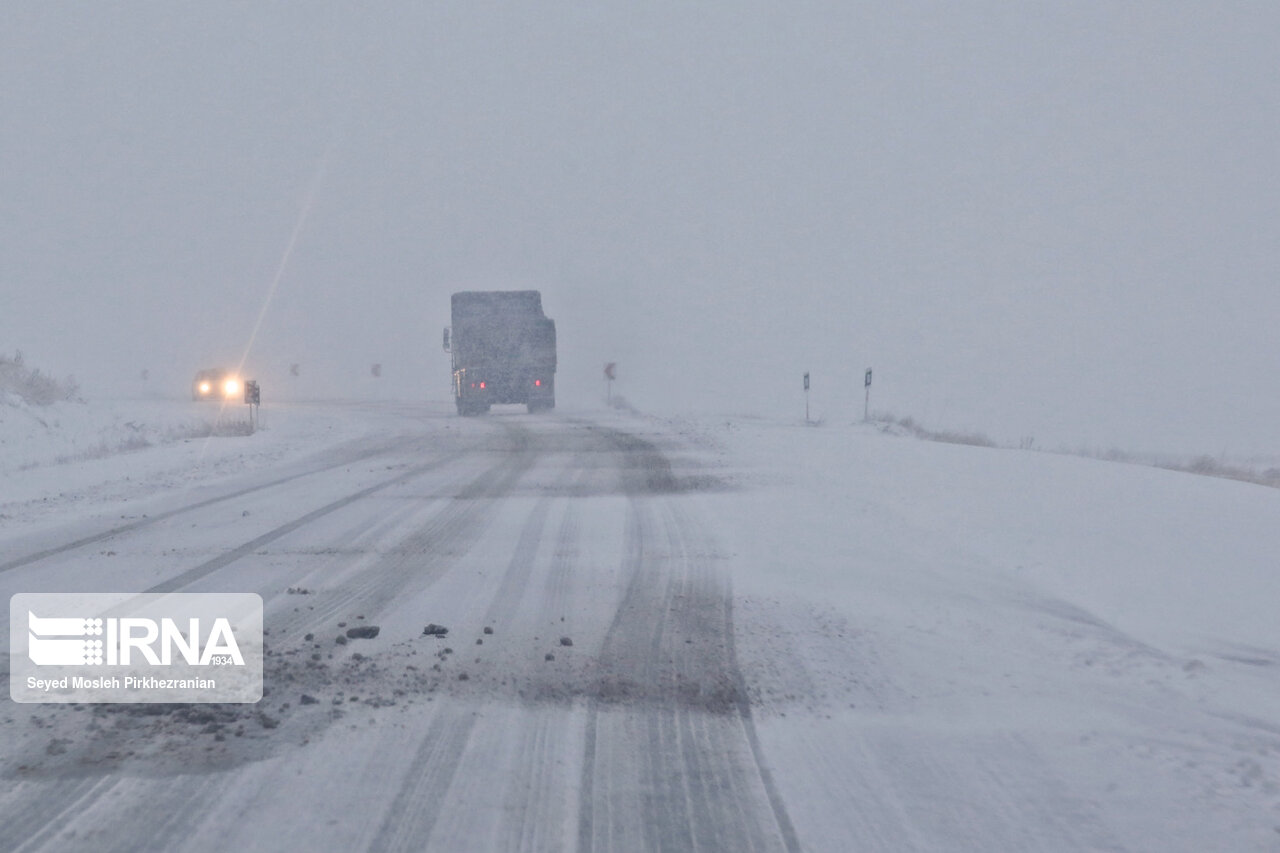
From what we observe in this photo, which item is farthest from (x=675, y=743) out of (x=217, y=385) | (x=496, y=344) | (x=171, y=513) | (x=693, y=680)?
(x=217, y=385)

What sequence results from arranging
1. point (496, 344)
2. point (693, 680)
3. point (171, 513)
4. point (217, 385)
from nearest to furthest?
point (693, 680), point (171, 513), point (496, 344), point (217, 385)

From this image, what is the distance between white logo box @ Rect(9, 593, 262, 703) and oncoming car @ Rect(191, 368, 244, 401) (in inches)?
1526

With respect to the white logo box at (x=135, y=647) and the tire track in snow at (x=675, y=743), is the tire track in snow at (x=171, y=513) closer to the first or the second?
the white logo box at (x=135, y=647)

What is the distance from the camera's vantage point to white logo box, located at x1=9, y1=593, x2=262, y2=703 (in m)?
4.12

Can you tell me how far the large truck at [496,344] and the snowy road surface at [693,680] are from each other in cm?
2221

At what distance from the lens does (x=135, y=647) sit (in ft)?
15.6

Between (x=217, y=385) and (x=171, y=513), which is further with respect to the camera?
(x=217, y=385)

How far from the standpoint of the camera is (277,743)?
11.6 ft

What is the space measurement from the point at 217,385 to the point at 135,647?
41.0 meters

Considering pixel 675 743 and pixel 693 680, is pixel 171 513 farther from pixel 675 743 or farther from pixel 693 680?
pixel 675 743

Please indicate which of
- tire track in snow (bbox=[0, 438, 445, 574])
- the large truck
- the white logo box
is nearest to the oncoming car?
the large truck

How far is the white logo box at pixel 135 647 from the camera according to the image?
4.12 m

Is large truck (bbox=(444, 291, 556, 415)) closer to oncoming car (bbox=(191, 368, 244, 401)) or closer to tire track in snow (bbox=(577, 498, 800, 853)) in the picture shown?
oncoming car (bbox=(191, 368, 244, 401))

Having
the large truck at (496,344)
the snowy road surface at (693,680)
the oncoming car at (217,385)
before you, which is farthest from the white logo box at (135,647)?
→ the oncoming car at (217,385)
